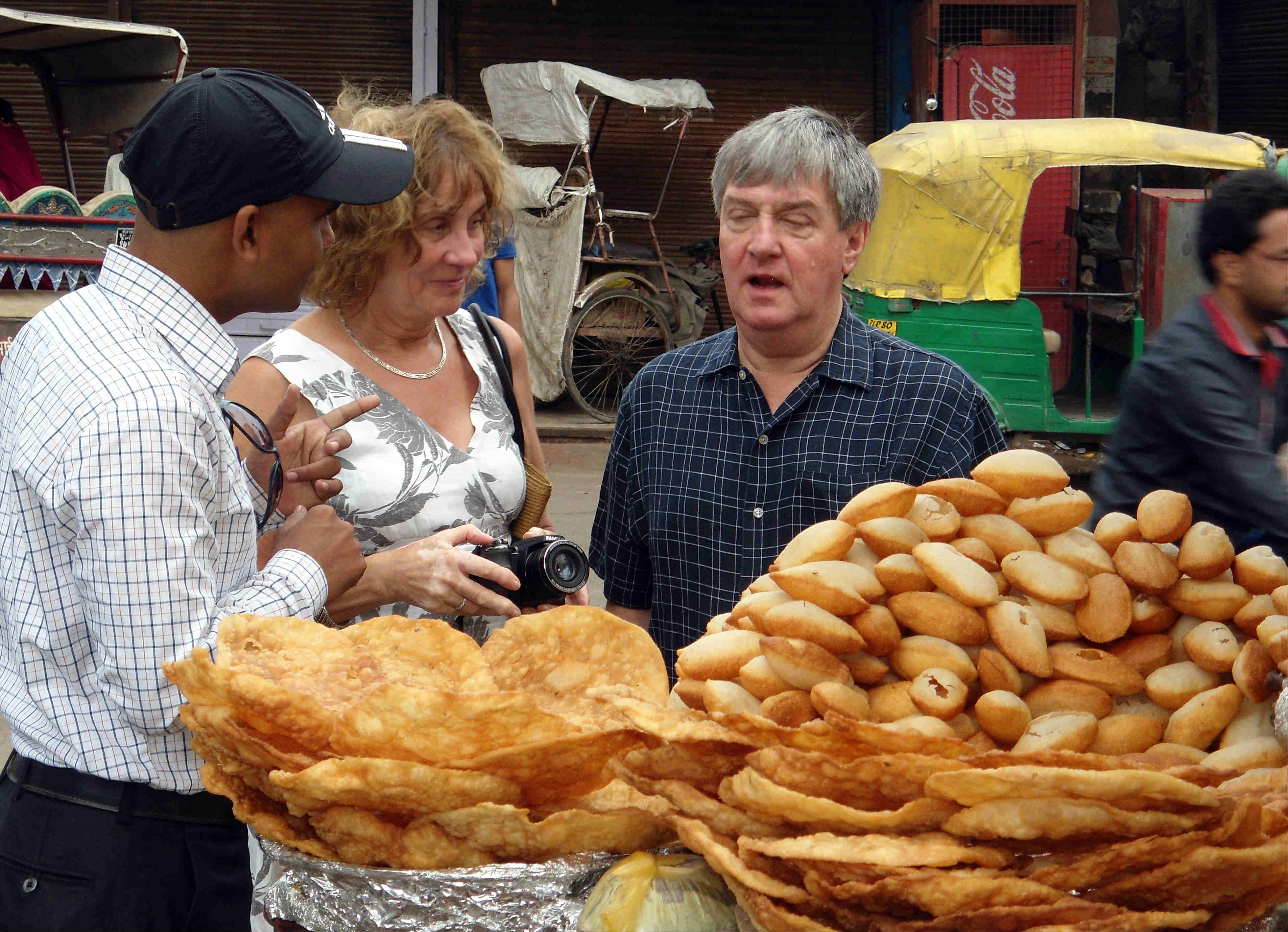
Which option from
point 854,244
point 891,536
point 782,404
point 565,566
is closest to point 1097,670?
point 891,536

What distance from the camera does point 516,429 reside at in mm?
2445

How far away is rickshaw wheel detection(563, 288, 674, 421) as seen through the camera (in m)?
9.54

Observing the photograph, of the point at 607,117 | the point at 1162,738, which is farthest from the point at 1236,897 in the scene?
the point at 607,117

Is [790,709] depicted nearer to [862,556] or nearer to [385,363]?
[862,556]

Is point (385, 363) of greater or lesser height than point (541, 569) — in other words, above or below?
above

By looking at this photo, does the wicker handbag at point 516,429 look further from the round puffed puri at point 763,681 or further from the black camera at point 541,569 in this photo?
the round puffed puri at point 763,681

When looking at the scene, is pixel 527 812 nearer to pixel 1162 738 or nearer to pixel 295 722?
pixel 295 722

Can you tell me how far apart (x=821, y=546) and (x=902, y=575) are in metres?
0.09

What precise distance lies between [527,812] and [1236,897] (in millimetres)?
648

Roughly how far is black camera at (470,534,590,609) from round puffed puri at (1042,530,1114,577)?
712mm

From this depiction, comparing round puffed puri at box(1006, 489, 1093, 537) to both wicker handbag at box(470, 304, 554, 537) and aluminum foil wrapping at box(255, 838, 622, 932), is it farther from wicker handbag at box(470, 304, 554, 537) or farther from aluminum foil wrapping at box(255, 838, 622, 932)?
wicker handbag at box(470, 304, 554, 537)

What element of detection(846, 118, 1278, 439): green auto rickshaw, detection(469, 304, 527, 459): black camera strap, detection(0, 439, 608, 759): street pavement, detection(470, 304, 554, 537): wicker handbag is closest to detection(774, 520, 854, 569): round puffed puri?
detection(470, 304, 554, 537): wicker handbag

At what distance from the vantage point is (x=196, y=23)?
9.91 m

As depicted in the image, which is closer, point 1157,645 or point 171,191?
point 1157,645
